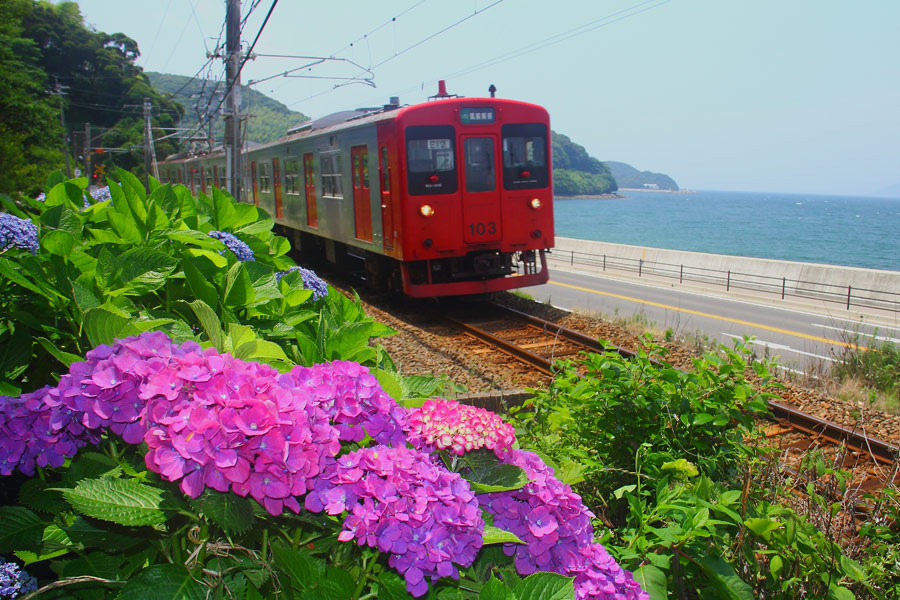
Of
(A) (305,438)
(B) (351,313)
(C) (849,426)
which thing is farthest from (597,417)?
(C) (849,426)

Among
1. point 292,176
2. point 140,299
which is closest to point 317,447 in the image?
point 140,299

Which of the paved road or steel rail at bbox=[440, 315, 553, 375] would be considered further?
the paved road

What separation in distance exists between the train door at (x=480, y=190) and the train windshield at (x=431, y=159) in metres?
0.26

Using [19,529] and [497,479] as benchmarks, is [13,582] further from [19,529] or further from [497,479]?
[497,479]

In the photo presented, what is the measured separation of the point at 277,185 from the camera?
18391mm

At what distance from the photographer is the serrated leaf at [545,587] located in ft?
4.55

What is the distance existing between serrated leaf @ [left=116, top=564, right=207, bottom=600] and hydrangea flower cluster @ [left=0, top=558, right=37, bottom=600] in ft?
0.96

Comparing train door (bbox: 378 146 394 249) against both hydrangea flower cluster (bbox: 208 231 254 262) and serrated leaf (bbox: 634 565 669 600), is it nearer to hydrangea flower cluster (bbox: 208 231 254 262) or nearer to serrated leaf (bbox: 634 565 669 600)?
hydrangea flower cluster (bbox: 208 231 254 262)

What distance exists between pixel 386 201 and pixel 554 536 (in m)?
10.4

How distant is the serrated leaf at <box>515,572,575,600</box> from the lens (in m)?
1.39

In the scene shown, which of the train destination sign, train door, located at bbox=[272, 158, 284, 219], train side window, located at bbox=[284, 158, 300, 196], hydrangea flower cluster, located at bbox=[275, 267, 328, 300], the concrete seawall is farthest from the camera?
the concrete seawall

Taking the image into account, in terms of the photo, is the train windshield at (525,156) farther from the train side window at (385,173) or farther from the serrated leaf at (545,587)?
the serrated leaf at (545,587)

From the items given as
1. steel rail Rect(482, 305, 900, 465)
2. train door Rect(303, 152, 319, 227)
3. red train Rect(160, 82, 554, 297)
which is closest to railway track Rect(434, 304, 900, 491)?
steel rail Rect(482, 305, 900, 465)

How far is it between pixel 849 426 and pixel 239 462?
675 centimetres
